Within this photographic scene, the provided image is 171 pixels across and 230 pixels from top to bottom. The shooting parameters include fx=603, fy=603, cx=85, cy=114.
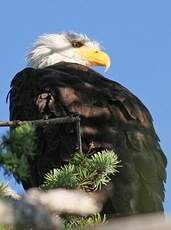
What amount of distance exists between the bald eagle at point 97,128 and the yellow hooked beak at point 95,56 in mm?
1699

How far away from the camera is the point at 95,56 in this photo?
8047 millimetres

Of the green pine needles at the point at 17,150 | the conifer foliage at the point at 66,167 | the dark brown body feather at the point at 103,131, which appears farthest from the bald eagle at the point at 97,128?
the green pine needles at the point at 17,150

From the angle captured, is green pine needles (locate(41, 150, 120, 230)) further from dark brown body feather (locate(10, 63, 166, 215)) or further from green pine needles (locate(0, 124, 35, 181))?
dark brown body feather (locate(10, 63, 166, 215))

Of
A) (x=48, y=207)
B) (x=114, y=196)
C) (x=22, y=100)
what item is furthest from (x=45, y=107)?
(x=48, y=207)

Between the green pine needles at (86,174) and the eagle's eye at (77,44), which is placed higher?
the eagle's eye at (77,44)

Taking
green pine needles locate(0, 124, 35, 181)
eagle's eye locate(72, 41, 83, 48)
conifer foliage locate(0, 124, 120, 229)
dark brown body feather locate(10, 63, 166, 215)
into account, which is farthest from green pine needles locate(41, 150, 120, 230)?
eagle's eye locate(72, 41, 83, 48)

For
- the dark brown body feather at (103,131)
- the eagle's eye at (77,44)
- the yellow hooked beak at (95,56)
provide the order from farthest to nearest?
the eagle's eye at (77,44) < the yellow hooked beak at (95,56) < the dark brown body feather at (103,131)

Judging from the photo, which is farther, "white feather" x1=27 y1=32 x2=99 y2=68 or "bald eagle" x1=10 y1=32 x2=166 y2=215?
"white feather" x1=27 y1=32 x2=99 y2=68

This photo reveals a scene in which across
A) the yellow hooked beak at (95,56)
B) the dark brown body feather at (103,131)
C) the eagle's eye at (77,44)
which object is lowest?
the dark brown body feather at (103,131)

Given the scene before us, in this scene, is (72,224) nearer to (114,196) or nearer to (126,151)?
(114,196)

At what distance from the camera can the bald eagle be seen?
4.24 metres

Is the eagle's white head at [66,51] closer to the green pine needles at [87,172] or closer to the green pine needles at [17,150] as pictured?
the green pine needles at [87,172]

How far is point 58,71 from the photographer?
19.5ft

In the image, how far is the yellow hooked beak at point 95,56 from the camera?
7.88 meters
